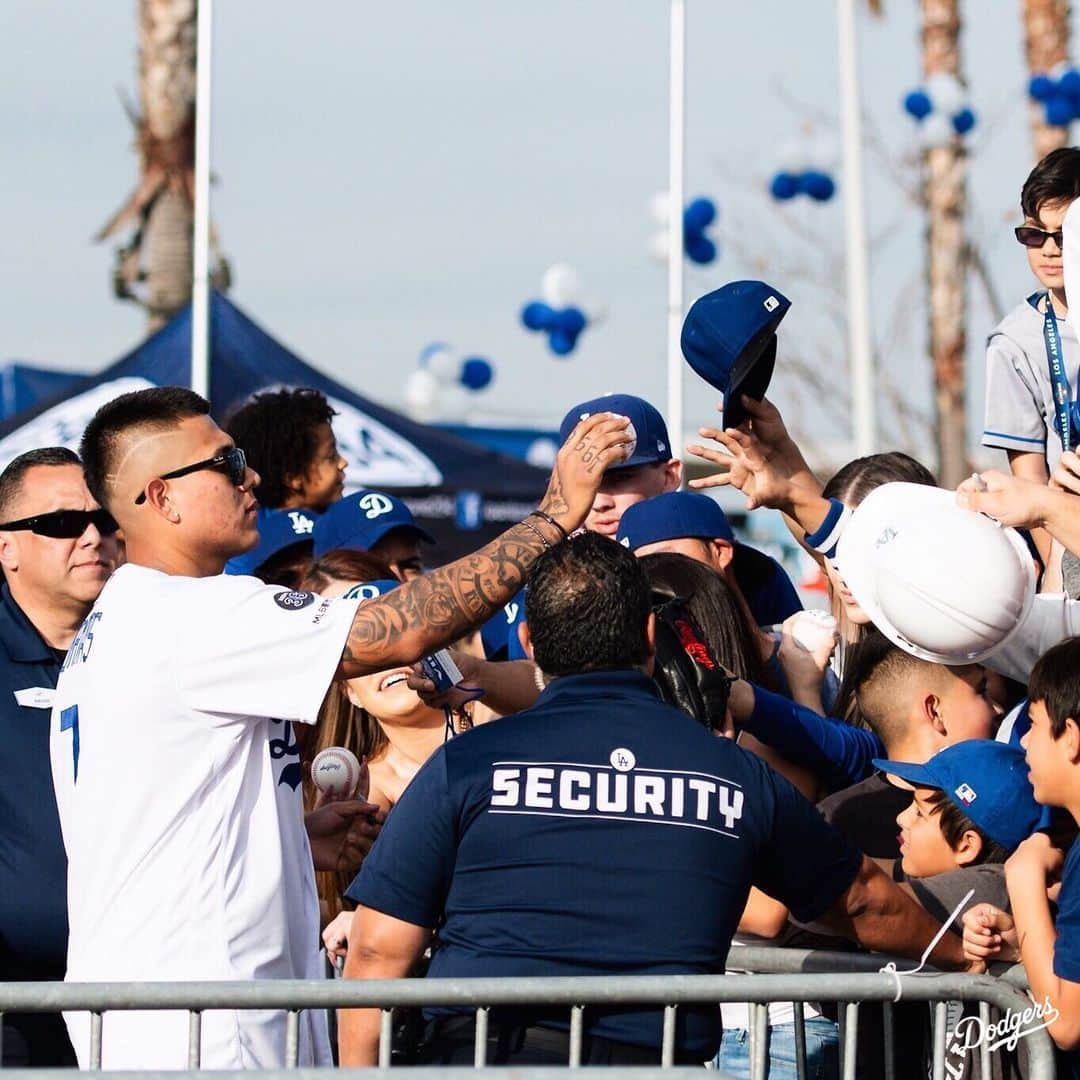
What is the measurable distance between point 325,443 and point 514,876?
151 inches

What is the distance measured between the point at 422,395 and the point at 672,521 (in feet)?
62.7

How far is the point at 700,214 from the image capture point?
1934 cm

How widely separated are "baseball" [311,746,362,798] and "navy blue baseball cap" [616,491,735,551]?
1.08 metres

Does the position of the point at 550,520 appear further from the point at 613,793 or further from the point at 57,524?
the point at 57,524

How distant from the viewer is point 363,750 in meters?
5.50

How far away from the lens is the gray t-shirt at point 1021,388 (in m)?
5.46

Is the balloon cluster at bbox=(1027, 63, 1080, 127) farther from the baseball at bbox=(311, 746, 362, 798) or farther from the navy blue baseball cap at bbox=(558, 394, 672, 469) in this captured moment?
the baseball at bbox=(311, 746, 362, 798)

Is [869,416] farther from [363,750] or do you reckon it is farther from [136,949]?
[136,949]

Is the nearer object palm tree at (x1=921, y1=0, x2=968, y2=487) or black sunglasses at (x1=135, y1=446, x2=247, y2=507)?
black sunglasses at (x1=135, y1=446, x2=247, y2=507)

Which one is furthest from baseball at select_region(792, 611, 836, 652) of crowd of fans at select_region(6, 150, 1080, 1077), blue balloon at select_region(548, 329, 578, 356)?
blue balloon at select_region(548, 329, 578, 356)

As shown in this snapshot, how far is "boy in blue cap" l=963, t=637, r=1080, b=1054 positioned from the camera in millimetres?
3668

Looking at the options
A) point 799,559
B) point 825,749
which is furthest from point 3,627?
point 799,559

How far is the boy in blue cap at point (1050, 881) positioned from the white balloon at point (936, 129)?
16766 millimetres

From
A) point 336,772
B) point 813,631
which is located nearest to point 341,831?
point 336,772
